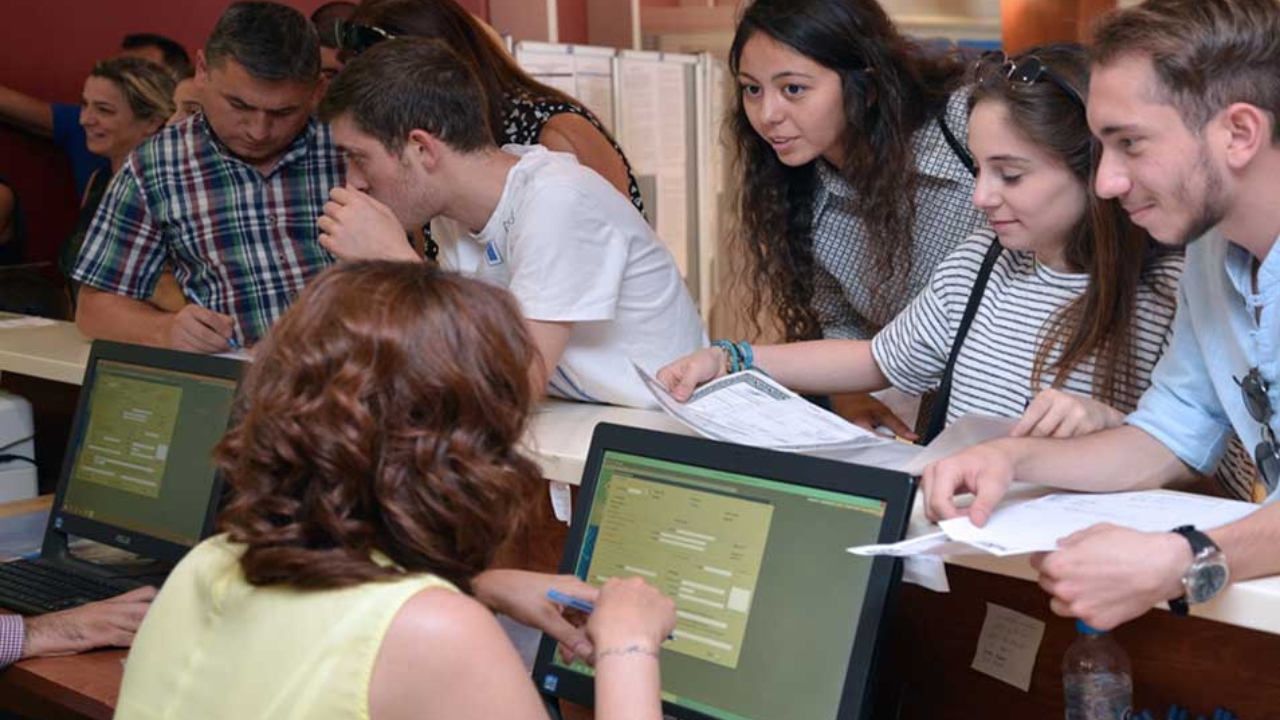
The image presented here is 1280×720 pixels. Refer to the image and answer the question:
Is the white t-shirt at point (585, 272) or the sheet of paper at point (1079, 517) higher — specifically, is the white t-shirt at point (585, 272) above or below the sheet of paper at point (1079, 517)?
above

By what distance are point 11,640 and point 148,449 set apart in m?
0.39

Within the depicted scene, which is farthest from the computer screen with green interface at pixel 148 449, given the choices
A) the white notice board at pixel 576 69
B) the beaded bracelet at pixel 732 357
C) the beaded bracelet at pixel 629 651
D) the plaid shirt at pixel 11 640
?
the white notice board at pixel 576 69

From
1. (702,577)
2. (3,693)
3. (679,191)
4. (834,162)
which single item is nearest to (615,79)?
(679,191)

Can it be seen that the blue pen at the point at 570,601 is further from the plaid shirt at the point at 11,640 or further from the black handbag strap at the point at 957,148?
the black handbag strap at the point at 957,148

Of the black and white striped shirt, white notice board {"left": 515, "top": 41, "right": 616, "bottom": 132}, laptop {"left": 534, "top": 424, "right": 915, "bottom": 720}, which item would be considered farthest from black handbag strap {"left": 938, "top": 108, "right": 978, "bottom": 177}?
white notice board {"left": 515, "top": 41, "right": 616, "bottom": 132}

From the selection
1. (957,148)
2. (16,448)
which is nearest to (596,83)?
(16,448)

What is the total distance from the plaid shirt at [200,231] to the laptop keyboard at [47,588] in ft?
2.50

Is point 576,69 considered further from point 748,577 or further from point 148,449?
point 748,577

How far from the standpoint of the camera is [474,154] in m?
2.30

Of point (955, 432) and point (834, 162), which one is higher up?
point (834, 162)

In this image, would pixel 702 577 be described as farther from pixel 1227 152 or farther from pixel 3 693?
pixel 3 693

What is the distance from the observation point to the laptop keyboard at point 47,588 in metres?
2.25

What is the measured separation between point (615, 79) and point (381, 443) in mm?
3533

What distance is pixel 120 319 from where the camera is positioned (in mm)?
2982
